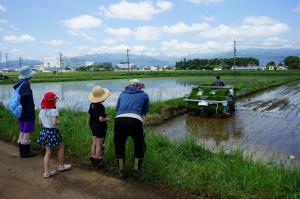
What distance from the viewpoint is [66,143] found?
6277 mm

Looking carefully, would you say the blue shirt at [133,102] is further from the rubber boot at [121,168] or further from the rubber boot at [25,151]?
the rubber boot at [25,151]

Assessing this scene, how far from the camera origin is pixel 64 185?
4.54m

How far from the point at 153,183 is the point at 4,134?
15.3 ft

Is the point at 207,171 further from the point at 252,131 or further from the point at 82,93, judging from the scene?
the point at 82,93

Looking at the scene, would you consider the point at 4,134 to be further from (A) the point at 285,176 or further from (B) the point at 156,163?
(A) the point at 285,176

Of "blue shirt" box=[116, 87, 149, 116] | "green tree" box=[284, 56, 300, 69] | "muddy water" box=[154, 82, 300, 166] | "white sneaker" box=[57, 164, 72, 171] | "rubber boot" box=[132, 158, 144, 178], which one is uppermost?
"green tree" box=[284, 56, 300, 69]

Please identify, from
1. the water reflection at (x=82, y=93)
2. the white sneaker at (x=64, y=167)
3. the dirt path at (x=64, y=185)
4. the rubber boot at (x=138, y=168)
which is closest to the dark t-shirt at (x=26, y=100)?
the dirt path at (x=64, y=185)

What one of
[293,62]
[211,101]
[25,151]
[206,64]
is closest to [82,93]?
[211,101]

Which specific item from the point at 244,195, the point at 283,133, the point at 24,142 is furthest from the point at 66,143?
the point at 283,133

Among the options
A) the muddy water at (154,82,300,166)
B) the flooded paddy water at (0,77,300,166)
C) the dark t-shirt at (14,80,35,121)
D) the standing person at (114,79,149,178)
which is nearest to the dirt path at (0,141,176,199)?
the standing person at (114,79,149,178)

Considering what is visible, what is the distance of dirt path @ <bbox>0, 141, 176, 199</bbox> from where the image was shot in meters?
4.20

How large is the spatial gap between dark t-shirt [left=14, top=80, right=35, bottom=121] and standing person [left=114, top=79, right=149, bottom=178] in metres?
2.11

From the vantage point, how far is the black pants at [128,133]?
14.6ft

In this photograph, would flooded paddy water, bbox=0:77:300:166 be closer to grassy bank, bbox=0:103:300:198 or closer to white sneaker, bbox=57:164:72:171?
grassy bank, bbox=0:103:300:198
